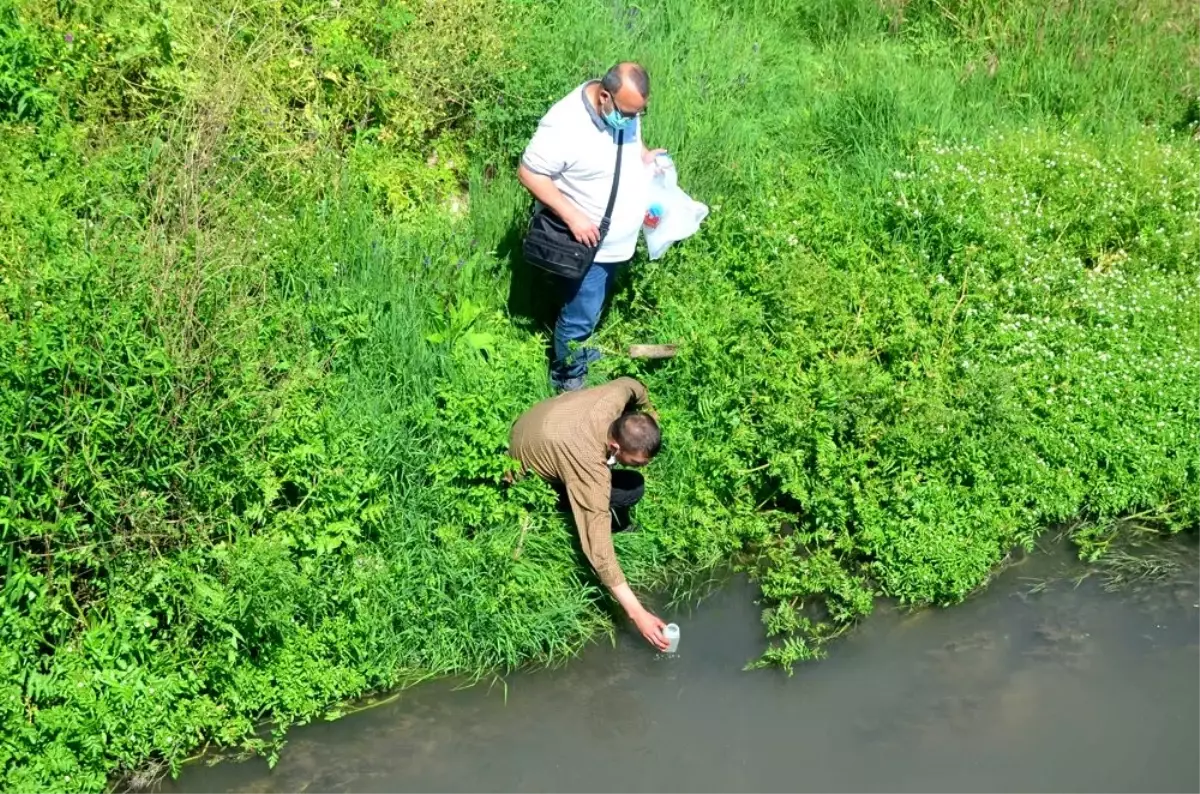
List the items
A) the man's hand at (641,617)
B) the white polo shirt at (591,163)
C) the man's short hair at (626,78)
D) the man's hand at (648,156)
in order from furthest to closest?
the man's hand at (648,156) → the white polo shirt at (591,163) → the man's short hair at (626,78) → the man's hand at (641,617)

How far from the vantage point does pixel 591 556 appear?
5.38 metres

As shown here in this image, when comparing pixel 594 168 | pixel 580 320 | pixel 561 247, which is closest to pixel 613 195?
pixel 594 168

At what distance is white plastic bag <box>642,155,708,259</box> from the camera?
21.5ft

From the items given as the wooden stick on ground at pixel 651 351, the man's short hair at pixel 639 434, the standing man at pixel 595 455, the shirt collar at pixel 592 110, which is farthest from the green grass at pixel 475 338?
the shirt collar at pixel 592 110

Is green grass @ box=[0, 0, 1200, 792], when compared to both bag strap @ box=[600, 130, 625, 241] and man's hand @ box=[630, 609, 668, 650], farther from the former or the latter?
bag strap @ box=[600, 130, 625, 241]

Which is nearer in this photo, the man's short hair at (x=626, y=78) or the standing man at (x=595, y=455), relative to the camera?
the standing man at (x=595, y=455)

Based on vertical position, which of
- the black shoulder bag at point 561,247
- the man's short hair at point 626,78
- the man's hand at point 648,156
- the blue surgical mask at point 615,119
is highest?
the man's short hair at point 626,78

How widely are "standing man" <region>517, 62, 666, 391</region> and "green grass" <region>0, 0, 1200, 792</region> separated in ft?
2.48

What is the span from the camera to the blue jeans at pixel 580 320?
6203 mm

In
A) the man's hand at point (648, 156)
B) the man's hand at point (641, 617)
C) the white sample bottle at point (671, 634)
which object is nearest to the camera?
the man's hand at point (641, 617)

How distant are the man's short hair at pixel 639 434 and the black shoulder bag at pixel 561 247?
43.6 inches

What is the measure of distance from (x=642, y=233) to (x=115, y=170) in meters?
3.03

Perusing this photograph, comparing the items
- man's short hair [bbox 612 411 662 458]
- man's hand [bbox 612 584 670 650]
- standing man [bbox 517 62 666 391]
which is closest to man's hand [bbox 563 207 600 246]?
standing man [bbox 517 62 666 391]

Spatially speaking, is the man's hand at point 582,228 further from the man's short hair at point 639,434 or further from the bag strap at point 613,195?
the man's short hair at point 639,434
